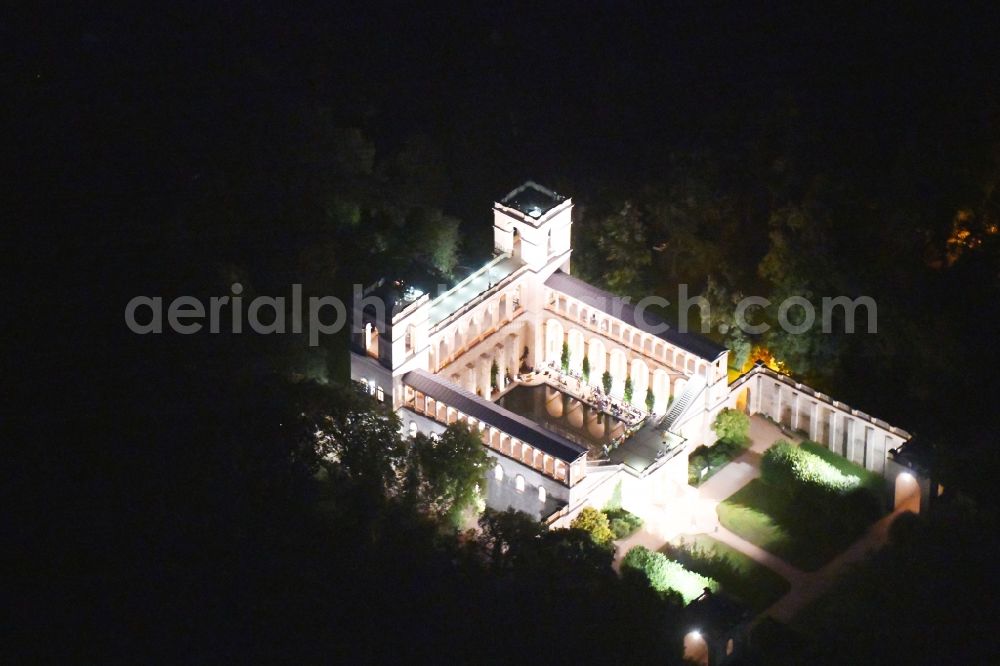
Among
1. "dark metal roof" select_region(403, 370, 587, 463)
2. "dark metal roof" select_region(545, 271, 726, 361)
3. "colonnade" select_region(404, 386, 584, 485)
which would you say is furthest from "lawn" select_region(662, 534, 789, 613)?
"dark metal roof" select_region(545, 271, 726, 361)

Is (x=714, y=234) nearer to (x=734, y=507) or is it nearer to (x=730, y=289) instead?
(x=730, y=289)

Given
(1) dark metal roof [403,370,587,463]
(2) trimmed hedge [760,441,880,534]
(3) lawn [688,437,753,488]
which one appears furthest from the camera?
(3) lawn [688,437,753,488]

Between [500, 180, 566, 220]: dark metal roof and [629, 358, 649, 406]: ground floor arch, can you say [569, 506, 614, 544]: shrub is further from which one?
[500, 180, 566, 220]: dark metal roof

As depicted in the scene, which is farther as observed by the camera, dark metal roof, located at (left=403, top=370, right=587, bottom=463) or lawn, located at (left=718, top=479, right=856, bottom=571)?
lawn, located at (left=718, top=479, right=856, bottom=571)

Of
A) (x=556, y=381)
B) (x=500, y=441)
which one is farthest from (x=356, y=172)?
(x=500, y=441)

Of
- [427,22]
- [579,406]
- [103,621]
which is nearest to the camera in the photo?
[103,621]

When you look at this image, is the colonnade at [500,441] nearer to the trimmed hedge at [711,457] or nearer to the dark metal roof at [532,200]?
the trimmed hedge at [711,457]

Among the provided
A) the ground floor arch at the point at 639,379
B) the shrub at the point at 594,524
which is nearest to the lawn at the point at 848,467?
the ground floor arch at the point at 639,379

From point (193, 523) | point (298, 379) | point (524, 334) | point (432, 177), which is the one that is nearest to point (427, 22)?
point (432, 177)
